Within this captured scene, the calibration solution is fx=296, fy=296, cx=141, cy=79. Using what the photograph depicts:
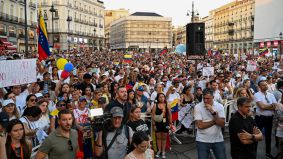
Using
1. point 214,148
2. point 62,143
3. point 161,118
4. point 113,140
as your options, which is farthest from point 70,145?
point 161,118

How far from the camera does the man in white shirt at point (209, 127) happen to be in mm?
4777

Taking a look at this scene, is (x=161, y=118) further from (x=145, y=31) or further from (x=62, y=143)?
(x=145, y=31)

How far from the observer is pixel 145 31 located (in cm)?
10031

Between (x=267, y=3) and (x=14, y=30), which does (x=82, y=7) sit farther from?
(x=267, y=3)

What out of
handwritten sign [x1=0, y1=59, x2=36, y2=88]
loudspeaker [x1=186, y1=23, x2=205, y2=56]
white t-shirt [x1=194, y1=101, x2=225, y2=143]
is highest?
loudspeaker [x1=186, y1=23, x2=205, y2=56]

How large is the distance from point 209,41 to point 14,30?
2636 inches

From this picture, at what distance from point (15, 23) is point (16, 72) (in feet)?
146

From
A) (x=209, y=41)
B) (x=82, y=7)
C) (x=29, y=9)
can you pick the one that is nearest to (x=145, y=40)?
(x=209, y=41)

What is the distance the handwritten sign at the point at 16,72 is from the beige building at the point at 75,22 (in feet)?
171

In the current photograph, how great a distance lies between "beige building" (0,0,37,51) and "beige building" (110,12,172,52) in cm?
4933

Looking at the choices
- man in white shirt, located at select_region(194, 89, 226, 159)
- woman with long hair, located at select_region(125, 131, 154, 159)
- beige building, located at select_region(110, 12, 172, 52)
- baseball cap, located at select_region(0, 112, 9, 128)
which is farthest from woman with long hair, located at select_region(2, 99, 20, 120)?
beige building, located at select_region(110, 12, 172, 52)

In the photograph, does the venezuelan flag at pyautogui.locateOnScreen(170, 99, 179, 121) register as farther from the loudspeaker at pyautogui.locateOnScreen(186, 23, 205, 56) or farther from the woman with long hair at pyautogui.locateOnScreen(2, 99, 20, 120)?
the woman with long hair at pyautogui.locateOnScreen(2, 99, 20, 120)

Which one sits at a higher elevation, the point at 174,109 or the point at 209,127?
the point at 209,127

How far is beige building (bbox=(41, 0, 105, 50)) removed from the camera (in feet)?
222
